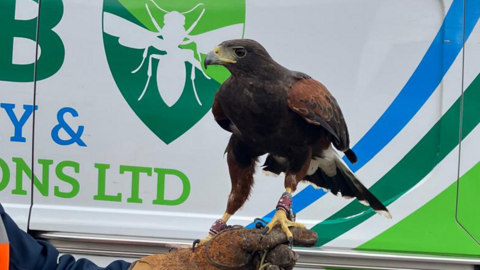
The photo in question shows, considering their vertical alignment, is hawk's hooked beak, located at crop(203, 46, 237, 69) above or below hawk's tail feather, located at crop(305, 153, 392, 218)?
above

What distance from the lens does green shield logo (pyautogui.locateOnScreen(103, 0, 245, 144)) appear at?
7.23 ft

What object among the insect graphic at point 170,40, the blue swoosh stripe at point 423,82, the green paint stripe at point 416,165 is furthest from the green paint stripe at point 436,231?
the insect graphic at point 170,40

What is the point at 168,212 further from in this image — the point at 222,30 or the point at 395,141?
the point at 395,141

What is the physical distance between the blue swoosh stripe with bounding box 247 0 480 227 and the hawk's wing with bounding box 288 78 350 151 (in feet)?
2.81

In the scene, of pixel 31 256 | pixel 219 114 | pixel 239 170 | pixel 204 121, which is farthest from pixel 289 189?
pixel 204 121

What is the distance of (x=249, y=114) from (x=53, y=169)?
130cm

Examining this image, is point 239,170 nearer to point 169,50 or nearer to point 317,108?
point 317,108

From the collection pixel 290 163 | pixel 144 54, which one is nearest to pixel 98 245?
pixel 144 54

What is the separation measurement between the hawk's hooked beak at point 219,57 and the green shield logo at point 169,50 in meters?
0.97

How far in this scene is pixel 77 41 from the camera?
2232mm

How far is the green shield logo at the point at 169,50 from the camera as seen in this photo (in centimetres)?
221

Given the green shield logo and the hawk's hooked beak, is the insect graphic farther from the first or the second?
the hawk's hooked beak

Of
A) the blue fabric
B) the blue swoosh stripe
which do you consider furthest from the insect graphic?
the blue fabric

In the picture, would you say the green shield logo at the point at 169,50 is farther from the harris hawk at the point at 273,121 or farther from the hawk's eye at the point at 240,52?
the hawk's eye at the point at 240,52
